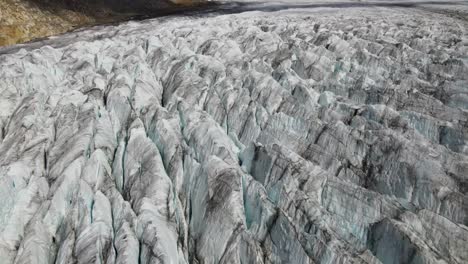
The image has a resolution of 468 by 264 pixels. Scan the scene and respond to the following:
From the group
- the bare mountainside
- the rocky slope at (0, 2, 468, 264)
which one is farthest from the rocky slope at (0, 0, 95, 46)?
the rocky slope at (0, 2, 468, 264)

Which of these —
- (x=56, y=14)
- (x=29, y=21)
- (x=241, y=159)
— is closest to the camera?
(x=241, y=159)

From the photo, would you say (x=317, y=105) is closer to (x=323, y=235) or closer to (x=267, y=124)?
(x=267, y=124)

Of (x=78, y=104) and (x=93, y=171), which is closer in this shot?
(x=93, y=171)

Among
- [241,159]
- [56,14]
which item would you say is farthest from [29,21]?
[241,159]

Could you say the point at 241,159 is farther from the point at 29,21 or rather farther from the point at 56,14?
the point at 56,14

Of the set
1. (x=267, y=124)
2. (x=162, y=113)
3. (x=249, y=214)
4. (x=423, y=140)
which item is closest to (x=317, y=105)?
(x=267, y=124)

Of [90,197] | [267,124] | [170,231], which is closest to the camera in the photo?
[170,231]

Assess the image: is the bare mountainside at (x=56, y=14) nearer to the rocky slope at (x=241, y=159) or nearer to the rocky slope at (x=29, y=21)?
the rocky slope at (x=29, y=21)

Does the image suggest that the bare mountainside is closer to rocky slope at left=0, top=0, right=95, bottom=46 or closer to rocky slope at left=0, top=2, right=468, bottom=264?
rocky slope at left=0, top=0, right=95, bottom=46

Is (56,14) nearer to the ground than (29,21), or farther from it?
nearer to the ground
